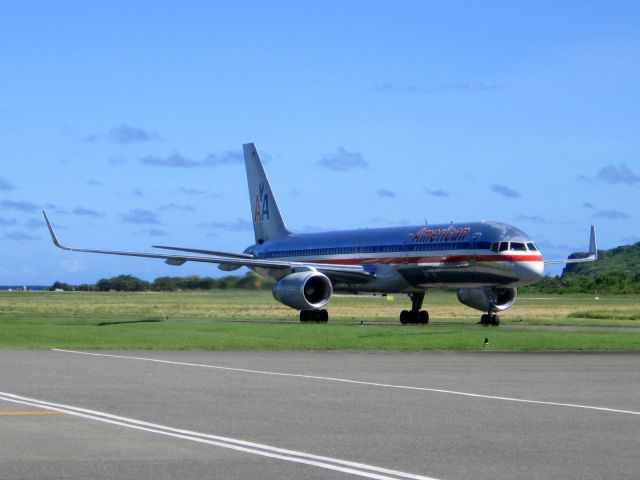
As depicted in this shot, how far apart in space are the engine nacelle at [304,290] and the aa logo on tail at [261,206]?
11136 millimetres

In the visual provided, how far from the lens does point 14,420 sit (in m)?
13.3

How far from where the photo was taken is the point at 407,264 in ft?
153

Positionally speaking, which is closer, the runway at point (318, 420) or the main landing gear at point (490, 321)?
the runway at point (318, 420)

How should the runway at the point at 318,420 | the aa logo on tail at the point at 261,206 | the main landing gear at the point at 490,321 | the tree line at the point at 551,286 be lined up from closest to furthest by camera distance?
the runway at the point at 318,420 < the main landing gear at the point at 490,321 < the aa logo on tail at the point at 261,206 < the tree line at the point at 551,286

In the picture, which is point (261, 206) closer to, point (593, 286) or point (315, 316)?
point (315, 316)

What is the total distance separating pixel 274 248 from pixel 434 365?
3343cm

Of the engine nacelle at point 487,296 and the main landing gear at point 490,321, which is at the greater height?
the engine nacelle at point 487,296

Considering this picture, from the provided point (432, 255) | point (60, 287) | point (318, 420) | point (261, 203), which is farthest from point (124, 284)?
point (318, 420)

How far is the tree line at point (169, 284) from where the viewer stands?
5894 cm

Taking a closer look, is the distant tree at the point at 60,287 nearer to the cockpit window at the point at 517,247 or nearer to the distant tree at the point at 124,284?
the distant tree at the point at 124,284

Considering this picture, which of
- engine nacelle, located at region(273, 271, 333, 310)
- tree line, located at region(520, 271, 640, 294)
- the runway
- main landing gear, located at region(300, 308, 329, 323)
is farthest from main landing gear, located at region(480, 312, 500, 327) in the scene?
tree line, located at region(520, 271, 640, 294)

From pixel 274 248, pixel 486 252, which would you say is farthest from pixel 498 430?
pixel 274 248

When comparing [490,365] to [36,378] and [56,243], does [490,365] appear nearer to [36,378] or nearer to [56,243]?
[36,378]

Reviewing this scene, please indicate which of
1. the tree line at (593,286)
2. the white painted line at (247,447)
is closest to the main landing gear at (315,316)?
the white painted line at (247,447)
